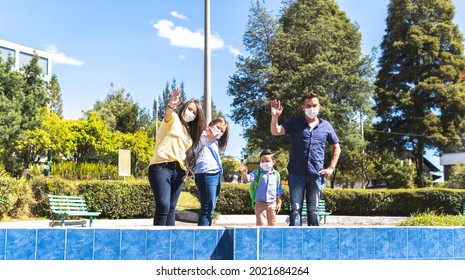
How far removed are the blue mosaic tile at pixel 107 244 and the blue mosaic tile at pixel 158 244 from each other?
222 mm

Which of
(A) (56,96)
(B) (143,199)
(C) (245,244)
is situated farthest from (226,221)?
(A) (56,96)

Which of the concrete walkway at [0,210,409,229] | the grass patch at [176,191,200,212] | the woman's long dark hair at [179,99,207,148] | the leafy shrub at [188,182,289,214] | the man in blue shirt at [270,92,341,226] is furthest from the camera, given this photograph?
the leafy shrub at [188,182,289,214]

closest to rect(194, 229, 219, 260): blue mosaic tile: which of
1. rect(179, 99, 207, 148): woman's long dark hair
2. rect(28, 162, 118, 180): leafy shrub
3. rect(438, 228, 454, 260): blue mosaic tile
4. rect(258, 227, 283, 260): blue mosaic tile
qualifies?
rect(258, 227, 283, 260): blue mosaic tile

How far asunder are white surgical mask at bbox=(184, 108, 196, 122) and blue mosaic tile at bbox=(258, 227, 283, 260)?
103 inches

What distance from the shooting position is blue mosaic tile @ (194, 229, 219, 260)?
3.57 meters

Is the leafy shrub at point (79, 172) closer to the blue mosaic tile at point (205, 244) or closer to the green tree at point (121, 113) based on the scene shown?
the blue mosaic tile at point (205, 244)

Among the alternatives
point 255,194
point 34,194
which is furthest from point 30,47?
point 255,194

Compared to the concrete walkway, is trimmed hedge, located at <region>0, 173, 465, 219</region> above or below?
above

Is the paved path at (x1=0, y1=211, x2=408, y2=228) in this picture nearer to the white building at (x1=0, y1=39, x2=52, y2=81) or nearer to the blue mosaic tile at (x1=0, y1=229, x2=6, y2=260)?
the blue mosaic tile at (x1=0, y1=229, x2=6, y2=260)

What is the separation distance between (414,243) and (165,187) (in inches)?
108

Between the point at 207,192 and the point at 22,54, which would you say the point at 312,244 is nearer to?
the point at 207,192

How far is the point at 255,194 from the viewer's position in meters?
7.34

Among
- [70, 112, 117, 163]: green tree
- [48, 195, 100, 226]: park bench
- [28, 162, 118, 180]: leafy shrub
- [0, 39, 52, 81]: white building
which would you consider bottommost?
[48, 195, 100, 226]: park bench

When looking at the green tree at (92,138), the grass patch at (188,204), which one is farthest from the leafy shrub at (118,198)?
the green tree at (92,138)
